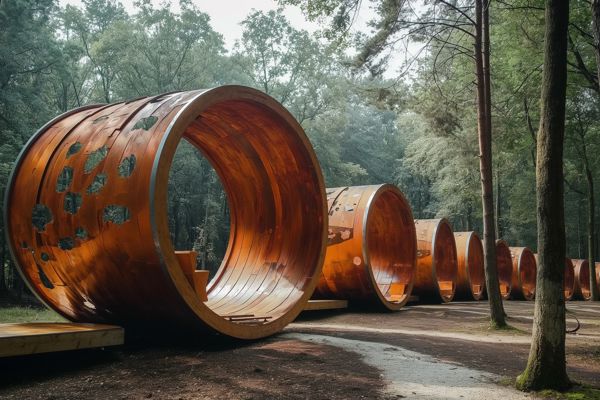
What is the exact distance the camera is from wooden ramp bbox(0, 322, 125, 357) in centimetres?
471

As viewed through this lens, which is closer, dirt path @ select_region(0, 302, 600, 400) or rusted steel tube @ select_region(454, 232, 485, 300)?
dirt path @ select_region(0, 302, 600, 400)

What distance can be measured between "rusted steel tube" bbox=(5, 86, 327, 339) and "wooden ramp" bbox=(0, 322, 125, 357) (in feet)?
1.28

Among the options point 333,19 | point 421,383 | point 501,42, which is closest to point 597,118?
point 501,42

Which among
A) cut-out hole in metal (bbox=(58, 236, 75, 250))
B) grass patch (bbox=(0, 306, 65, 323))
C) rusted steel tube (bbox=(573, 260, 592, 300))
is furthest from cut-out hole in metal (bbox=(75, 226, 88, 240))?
rusted steel tube (bbox=(573, 260, 592, 300))

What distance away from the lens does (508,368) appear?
5.85m

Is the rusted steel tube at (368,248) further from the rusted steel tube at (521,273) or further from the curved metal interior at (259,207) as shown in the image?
the rusted steel tube at (521,273)

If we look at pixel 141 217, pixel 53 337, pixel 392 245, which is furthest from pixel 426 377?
pixel 392 245

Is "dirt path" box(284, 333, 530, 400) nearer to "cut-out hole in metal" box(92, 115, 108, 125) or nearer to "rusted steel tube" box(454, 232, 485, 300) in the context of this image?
"cut-out hole in metal" box(92, 115, 108, 125)

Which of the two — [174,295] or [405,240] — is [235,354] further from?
[405,240]

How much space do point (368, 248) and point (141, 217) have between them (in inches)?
281

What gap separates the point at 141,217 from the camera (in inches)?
211

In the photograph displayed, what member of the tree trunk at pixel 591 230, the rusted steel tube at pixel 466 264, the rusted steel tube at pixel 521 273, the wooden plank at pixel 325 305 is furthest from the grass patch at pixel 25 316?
the tree trunk at pixel 591 230

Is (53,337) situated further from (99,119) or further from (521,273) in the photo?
(521,273)

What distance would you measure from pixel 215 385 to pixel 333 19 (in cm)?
618
